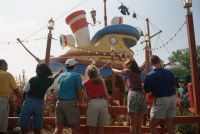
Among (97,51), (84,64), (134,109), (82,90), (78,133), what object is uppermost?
(97,51)

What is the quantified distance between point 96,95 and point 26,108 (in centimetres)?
141

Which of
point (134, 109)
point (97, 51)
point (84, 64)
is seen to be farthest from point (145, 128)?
point (97, 51)

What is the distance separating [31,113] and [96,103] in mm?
1315

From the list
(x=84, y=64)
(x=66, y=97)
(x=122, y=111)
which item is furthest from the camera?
(x=84, y=64)

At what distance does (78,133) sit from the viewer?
675cm

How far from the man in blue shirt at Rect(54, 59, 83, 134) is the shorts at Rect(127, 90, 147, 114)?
1026 mm

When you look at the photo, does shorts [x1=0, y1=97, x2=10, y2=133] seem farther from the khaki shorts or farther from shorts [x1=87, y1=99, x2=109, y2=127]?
shorts [x1=87, y1=99, x2=109, y2=127]

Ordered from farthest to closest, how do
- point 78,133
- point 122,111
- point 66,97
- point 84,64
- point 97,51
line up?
point 97,51, point 84,64, point 122,111, point 78,133, point 66,97

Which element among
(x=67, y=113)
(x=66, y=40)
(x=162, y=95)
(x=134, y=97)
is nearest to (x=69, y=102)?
(x=67, y=113)

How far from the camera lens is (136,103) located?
6453mm

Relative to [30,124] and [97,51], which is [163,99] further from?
[97,51]

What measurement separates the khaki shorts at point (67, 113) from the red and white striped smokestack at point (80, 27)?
55.5 feet

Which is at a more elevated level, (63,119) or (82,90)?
(82,90)

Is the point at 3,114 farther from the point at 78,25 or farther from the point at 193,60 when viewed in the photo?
the point at 78,25
